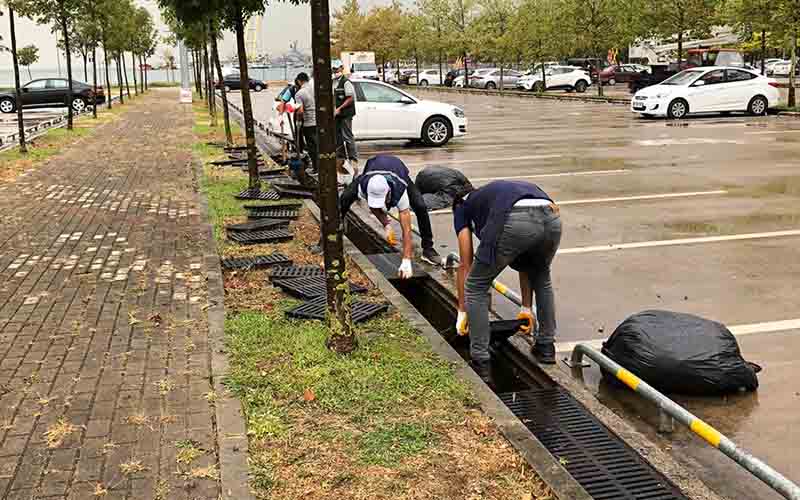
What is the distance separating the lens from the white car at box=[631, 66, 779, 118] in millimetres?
23922

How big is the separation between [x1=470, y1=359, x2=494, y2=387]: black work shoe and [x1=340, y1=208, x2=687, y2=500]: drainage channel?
70 mm

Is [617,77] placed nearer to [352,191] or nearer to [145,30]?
[145,30]

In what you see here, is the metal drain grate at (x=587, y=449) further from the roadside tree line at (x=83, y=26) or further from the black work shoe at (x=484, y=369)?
the roadside tree line at (x=83, y=26)

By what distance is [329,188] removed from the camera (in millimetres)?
5293

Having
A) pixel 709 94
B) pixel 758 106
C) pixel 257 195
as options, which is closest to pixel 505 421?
pixel 257 195

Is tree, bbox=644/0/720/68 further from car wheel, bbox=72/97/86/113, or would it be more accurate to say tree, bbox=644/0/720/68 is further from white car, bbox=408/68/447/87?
white car, bbox=408/68/447/87

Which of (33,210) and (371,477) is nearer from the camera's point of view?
(371,477)

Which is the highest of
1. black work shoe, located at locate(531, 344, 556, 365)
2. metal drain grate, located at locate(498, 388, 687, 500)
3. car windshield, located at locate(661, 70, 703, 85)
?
car windshield, located at locate(661, 70, 703, 85)

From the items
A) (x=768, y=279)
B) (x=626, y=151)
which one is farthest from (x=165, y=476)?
(x=626, y=151)

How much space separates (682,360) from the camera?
4.97 meters

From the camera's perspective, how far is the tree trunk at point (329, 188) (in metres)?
5.08

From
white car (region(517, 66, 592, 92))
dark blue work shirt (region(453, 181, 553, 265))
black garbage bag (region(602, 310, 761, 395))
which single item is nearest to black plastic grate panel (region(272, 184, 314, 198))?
dark blue work shirt (region(453, 181, 553, 265))

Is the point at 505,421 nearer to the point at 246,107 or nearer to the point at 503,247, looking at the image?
the point at 503,247

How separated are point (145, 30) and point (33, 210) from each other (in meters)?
45.5
